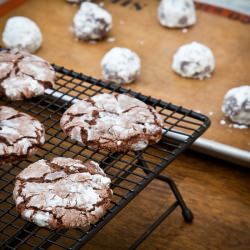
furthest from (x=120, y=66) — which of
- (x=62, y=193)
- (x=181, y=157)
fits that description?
(x=62, y=193)

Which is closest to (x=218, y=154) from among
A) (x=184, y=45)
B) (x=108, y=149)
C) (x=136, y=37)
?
(x=108, y=149)

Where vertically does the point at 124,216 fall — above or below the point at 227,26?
below

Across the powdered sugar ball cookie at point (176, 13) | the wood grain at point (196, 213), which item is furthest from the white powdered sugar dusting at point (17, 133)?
the powdered sugar ball cookie at point (176, 13)

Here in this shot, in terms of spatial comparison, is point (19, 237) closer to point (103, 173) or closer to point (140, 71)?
point (103, 173)

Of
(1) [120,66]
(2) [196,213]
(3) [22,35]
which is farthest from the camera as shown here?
(3) [22,35]

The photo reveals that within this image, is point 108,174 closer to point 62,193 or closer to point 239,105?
point 62,193

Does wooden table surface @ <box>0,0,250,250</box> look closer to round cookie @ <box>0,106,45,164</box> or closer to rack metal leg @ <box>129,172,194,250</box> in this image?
rack metal leg @ <box>129,172,194,250</box>

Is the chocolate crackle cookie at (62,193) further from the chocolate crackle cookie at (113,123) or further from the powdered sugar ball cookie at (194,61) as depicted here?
the powdered sugar ball cookie at (194,61)
